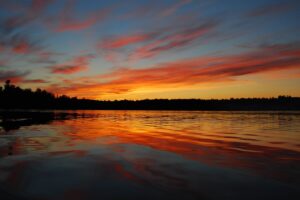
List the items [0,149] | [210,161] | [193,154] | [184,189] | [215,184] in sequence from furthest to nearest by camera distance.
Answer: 1. [0,149]
2. [193,154]
3. [210,161]
4. [215,184]
5. [184,189]

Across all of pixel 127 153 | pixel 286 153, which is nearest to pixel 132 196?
pixel 127 153

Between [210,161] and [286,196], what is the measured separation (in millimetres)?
5538

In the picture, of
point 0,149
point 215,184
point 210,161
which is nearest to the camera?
point 215,184

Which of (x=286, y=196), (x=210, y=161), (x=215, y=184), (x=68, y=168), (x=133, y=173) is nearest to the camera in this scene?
(x=286, y=196)

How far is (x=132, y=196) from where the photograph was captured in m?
8.39

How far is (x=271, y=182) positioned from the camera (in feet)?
32.2

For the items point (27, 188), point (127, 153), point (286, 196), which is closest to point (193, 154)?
point (127, 153)

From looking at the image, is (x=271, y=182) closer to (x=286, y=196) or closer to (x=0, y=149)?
(x=286, y=196)

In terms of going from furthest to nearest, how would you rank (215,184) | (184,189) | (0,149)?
1. (0,149)
2. (215,184)
3. (184,189)

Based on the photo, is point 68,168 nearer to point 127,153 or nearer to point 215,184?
point 127,153

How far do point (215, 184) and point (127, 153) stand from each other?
24.3ft

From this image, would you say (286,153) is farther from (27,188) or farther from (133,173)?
(27,188)

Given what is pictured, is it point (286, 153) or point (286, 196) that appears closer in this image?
point (286, 196)

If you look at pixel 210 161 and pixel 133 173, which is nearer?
pixel 133 173
